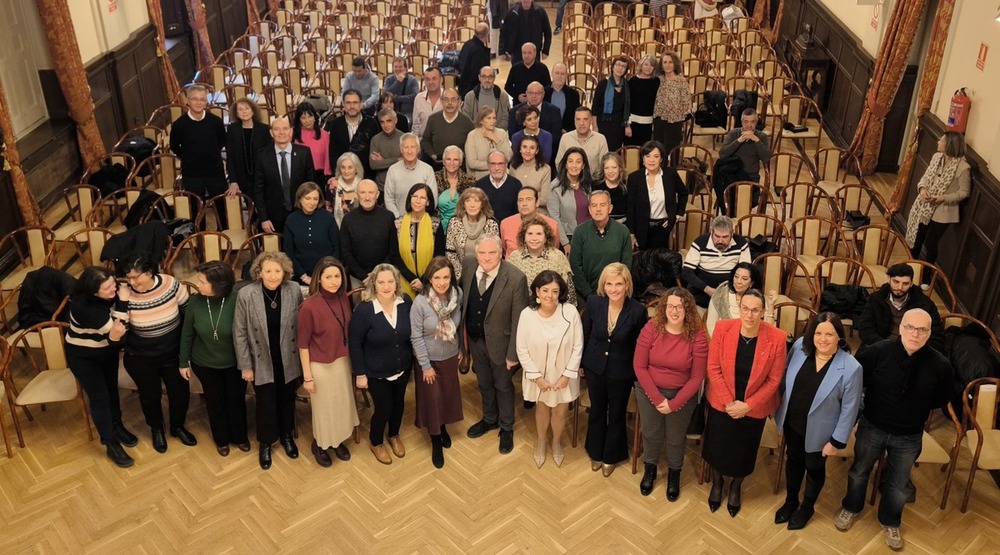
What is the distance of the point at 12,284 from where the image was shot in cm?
674

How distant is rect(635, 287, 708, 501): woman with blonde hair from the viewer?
479 cm

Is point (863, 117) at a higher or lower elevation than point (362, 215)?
lower

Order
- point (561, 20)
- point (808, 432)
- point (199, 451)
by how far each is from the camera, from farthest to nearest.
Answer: point (561, 20)
point (199, 451)
point (808, 432)

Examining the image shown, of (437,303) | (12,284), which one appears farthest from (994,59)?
(12,284)

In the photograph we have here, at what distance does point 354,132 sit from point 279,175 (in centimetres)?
90

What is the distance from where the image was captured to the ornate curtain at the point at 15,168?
24.8 ft

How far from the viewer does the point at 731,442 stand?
4938mm

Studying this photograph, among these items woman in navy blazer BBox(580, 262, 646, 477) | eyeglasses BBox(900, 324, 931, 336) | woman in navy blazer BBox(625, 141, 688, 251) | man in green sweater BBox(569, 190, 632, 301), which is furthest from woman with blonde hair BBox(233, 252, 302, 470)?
eyeglasses BBox(900, 324, 931, 336)

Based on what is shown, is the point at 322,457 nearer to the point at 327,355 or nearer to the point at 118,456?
the point at 327,355

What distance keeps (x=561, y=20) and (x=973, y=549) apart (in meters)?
11.6

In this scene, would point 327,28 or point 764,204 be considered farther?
point 327,28

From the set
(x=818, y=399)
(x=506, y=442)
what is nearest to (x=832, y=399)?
(x=818, y=399)

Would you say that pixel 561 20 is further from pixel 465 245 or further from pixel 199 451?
pixel 199 451

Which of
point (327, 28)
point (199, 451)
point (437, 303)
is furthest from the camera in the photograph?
point (327, 28)
